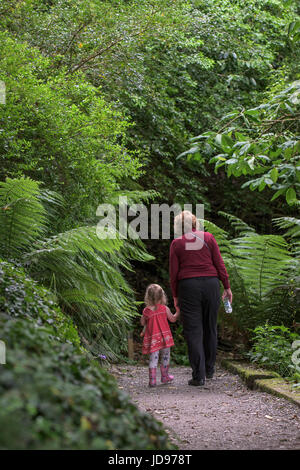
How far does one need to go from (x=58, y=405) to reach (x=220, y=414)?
3000mm

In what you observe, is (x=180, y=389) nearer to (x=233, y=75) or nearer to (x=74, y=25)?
(x=74, y=25)

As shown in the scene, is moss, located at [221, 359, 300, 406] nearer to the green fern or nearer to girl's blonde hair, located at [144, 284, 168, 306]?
girl's blonde hair, located at [144, 284, 168, 306]

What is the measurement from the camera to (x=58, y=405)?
1387 mm

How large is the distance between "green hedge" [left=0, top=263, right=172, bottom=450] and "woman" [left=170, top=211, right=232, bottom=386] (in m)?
3.40

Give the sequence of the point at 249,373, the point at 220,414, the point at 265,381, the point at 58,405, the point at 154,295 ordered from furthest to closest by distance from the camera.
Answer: the point at 154,295 → the point at 249,373 → the point at 265,381 → the point at 220,414 → the point at 58,405

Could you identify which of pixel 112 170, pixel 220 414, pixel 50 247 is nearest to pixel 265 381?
pixel 220 414

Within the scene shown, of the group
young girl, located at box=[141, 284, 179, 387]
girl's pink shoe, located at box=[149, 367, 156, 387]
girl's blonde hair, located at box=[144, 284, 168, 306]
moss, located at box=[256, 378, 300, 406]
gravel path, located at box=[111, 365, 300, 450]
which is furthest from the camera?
girl's blonde hair, located at box=[144, 284, 168, 306]

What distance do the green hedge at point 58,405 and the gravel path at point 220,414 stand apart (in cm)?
68

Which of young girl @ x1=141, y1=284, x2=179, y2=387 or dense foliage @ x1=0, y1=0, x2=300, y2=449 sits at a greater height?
dense foliage @ x1=0, y1=0, x2=300, y2=449

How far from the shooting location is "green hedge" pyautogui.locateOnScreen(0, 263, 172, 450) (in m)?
1.26

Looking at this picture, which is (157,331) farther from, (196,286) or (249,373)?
(249,373)

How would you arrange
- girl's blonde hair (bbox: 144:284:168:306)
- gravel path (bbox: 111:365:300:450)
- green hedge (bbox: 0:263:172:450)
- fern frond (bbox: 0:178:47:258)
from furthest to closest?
1. girl's blonde hair (bbox: 144:284:168:306)
2. fern frond (bbox: 0:178:47:258)
3. gravel path (bbox: 111:365:300:450)
4. green hedge (bbox: 0:263:172:450)

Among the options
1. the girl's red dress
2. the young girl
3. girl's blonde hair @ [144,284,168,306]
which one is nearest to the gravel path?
the young girl

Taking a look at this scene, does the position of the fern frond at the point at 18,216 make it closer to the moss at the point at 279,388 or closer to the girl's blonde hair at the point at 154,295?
the girl's blonde hair at the point at 154,295
